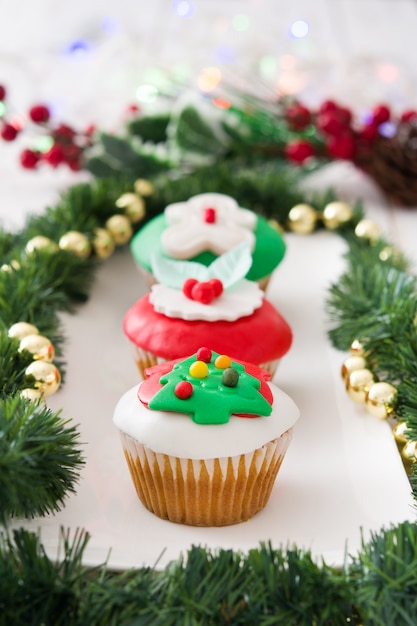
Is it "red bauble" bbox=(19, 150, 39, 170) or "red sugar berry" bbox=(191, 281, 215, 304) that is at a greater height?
"red sugar berry" bbox=(191, 281, 215, 304)

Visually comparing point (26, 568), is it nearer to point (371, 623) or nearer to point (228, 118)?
point (371, 623)

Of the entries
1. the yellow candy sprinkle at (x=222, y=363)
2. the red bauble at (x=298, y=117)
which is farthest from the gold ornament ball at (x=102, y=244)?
the yellow candy sprinkle at (x=222, y=363)

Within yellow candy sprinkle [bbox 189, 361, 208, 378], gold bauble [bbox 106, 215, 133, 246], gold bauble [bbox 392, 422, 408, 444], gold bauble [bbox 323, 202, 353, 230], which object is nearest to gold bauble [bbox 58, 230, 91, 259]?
gold bauble [bbox 106, 215, 133, 246]

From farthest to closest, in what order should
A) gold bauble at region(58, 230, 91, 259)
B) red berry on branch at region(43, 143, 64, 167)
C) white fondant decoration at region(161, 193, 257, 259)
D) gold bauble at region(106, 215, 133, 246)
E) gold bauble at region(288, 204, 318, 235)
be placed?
red berry on branch at region(43, 143, 64, 167) < gold bauble at region(288, 204, 318, 235) < gold bauble at region(106, 215, 133, 246) < gold bauble at region(58, 230, 91, 259) < white fondant decoration at region(161, 193, 257, 259)

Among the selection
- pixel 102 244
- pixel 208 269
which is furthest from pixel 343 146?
pixel 208 269

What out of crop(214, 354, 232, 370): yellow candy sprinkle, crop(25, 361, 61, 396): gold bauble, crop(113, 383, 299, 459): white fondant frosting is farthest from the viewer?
crop(25, 361, 61, 396): gold bauble

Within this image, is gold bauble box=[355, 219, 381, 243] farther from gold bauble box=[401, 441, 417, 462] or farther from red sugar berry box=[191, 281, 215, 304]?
gold bauble box=[401, 441, 417, 462]

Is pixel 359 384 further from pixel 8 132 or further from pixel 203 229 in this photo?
pixel 8 132
